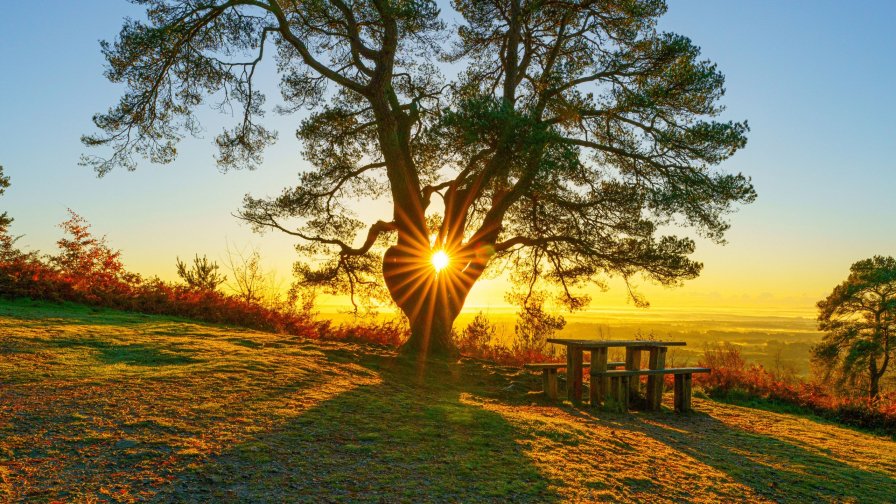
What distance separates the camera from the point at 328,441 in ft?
17.2

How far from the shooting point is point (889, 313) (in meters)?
26.4

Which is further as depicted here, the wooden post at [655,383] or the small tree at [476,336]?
the small tree at [476,336]

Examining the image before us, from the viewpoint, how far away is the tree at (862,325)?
26.3 m

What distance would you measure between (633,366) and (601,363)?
97 cm

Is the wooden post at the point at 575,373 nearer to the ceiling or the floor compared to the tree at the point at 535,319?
nearer to the floor

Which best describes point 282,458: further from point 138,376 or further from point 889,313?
point 889,313

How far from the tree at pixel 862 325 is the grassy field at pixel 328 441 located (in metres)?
20.3

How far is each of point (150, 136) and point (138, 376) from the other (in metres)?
7.88

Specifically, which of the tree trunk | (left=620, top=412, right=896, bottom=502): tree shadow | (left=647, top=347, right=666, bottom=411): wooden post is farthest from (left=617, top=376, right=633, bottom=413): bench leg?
the tree trunk

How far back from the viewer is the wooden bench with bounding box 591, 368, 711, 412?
388 inches

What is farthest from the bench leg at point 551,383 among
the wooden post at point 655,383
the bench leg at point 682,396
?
the bench leg at point 682,396

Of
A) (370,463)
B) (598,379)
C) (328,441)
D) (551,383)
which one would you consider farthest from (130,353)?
(598,379)

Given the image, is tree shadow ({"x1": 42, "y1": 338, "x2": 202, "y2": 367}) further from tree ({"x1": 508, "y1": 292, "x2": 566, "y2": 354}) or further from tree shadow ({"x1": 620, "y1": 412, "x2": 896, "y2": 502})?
tree ({"x1": 508, "y1": 292, "x2": 566, "y2": 354})

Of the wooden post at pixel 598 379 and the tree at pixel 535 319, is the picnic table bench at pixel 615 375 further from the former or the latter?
the tree at pixel 535 319
